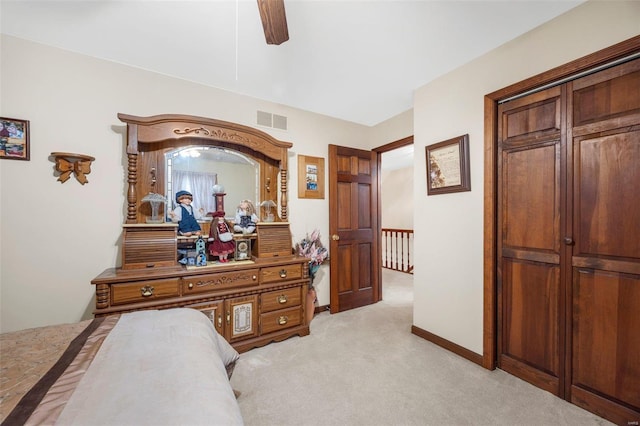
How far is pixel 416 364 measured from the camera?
2123 mm

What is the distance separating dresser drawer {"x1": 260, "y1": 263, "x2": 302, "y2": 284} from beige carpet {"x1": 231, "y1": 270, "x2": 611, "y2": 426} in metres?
0.63

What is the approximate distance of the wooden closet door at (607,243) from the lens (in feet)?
4.76

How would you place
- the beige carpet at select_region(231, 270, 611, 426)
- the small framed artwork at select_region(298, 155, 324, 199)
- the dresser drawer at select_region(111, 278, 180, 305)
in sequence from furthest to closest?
the small framed artwork at select_region(298, 155, 324, 199), the dresser drawer at select_region(111, 278, 180, 305), the beige carpet at select_region(231, 270, 611, 426)

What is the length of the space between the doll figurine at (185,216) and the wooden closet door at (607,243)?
9.65 feet

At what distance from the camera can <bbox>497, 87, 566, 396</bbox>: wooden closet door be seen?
5.70 feet

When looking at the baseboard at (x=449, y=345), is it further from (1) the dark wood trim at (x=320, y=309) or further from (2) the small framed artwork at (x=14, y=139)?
(2) the small framed artwork at (x=14, y=139)

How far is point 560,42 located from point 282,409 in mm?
3081

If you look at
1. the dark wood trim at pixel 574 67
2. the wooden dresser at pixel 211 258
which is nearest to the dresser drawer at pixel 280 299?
the wooden dresser at pixel 211 258

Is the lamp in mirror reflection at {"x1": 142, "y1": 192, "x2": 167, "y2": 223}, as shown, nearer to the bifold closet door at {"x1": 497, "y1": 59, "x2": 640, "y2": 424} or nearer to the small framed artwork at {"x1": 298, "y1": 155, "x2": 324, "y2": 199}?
the small framed artwork at {"x1": 298, "y1": 155, "x2": 324, "y2": 199}

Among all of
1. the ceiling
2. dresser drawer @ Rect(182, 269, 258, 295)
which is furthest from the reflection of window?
the ceiling

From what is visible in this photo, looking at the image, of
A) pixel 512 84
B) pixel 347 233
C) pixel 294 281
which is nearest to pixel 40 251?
pixel 294 281

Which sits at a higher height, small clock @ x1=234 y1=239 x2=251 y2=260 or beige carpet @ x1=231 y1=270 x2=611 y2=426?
small clock @ x1=234 y1=239 x2=251 y2=260

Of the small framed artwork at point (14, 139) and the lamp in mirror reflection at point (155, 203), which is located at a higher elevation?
the small framed artwork at point (14, 139)

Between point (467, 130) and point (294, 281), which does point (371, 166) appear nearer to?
point (467, 130)
